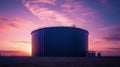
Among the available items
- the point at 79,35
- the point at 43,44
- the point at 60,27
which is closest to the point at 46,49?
the point at 43,44

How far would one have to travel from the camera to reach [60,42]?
81.7 feet

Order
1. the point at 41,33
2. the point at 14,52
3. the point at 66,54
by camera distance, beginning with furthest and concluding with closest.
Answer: the point at 14,52 < the point at 41,33 < the point at 66,54

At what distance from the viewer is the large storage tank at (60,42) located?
25.0 meters

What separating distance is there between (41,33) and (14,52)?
13573mm

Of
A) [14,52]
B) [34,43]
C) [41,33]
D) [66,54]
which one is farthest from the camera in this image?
[14,52]

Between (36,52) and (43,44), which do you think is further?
(36,52)

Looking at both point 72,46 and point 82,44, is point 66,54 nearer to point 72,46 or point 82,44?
point 72,46

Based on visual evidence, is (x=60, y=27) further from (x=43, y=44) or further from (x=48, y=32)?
(x=43, y=44)

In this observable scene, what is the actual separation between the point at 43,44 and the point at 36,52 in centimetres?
338

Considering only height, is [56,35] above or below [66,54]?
above

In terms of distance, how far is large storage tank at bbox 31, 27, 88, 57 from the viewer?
25.0m

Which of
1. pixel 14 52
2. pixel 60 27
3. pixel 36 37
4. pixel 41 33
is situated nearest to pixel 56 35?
pixel 60 27

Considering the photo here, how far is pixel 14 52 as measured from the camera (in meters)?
36.3


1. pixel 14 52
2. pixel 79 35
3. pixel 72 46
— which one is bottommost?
pixel 14 52
